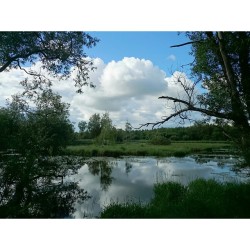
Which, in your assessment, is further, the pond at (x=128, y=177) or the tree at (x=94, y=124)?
the tree at (x=94, y=124)

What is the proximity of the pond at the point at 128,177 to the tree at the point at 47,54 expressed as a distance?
10.8 ft

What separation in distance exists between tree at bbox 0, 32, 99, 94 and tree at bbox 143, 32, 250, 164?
2921mm

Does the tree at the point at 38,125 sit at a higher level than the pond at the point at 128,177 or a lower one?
higher

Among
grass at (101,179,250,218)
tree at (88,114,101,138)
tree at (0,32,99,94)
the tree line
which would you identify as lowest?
grass at (101,179,250,218)

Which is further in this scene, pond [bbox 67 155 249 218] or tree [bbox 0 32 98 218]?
pond [bbox 67 155 249 218]

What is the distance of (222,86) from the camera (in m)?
6.80

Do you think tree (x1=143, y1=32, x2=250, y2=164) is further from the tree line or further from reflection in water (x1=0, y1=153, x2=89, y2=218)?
reflection in water (x1=0, y1=153, x2=89, y2=218)

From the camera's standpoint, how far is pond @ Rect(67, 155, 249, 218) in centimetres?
773

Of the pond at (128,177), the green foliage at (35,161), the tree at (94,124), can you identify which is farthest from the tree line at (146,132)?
the green foliage at (35,161)

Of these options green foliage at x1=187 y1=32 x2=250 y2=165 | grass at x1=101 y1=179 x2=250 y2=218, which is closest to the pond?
grass at x1=101 y1=179 x2=250 y2=218

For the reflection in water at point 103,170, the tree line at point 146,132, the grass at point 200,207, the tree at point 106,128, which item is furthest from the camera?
the reflection in water at point 103,170

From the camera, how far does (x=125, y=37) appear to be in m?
6.30

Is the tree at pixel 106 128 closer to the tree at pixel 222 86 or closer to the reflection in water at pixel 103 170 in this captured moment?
the reflection in water at pixel 103 170

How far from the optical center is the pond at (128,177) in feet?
25.4
